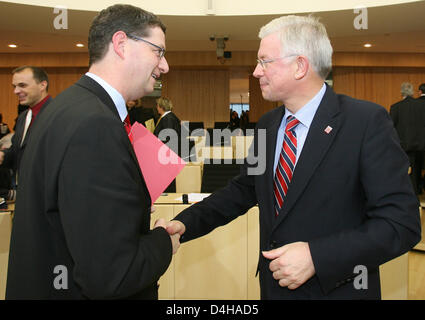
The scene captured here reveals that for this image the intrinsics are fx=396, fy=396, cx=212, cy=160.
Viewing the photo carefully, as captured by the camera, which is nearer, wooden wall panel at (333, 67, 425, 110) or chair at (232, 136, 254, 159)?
chair at (232, 136, 254, 159)

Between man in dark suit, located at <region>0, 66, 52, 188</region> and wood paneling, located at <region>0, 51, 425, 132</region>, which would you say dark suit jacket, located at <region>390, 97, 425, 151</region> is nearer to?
man in dark suit, located at <region>0, 66, 52, 188</region>

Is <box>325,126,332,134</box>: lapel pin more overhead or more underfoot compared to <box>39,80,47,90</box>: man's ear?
more underfoot

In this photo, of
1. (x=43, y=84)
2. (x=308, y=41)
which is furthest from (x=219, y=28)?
(x=308, y=41)

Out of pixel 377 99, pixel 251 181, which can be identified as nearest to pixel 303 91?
pixel 251 181

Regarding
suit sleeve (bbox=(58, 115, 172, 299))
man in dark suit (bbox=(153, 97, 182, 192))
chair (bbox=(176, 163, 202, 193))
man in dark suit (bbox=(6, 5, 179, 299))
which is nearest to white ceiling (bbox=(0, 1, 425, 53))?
man in dark suit (bbox=(153, 97, 182, 192))

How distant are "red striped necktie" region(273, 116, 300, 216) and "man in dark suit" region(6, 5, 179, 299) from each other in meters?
0.45

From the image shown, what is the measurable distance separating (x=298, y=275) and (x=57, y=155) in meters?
0.73

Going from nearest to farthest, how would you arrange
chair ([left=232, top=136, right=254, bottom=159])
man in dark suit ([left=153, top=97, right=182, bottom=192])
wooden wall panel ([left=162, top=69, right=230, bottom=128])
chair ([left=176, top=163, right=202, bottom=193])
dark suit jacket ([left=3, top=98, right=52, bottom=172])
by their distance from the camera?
dark suit jacket ([left=3, top=98, right=52, bottom=172]), chair ([left=176, top=163, right=202, bottom=193]), chair ([left=232, top=136, right=254, bottom=159]), man in dark suit ([left=153, top=97, right=182, bottom=192]), wooden wall panel ([left=162, top=69, right=230, bottom=128])

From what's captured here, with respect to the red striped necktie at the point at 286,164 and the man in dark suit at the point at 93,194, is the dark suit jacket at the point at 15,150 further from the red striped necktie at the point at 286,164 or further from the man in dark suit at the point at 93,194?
the red striped necktie at the point at 286,164

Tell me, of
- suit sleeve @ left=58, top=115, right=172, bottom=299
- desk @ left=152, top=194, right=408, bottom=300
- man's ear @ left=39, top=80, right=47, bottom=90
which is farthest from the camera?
man's ear @ left=39, top=80, right=47, bottom=90

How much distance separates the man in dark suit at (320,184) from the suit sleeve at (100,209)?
1.50 ft

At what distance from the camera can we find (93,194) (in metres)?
0.89

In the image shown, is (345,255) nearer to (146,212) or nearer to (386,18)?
(146,212)

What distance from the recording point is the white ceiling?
6297mm
